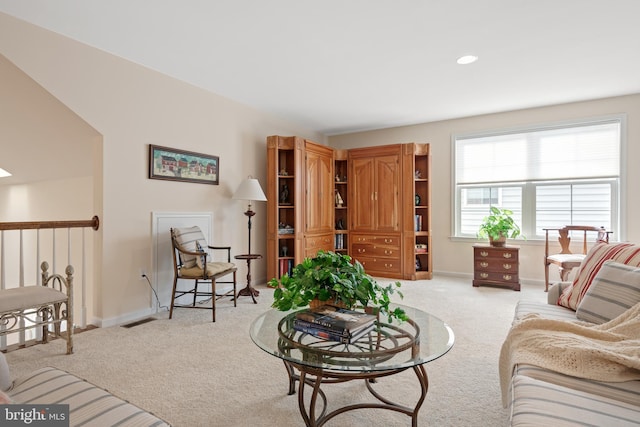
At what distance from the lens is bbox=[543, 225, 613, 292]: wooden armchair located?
12.5ft

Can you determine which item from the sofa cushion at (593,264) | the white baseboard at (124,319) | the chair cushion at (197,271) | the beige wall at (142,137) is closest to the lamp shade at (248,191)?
the beige wall at (142,137)

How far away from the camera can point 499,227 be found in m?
4.54

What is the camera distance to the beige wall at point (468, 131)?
4.18 meters

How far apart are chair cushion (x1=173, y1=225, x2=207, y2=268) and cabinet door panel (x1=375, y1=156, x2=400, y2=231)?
114 inches

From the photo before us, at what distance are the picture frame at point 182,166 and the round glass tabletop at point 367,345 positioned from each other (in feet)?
7.69

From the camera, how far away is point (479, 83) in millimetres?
3832

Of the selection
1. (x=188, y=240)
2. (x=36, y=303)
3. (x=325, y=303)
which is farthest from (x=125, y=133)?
(x=325, y=303)

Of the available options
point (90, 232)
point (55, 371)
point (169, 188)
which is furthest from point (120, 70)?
point (55, 371)

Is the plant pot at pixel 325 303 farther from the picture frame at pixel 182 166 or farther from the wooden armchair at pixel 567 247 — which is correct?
the wooden armchair at pixel 567 247

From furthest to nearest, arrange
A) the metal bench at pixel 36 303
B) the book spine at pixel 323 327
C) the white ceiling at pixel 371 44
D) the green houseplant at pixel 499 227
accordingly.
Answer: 1. the green houseplant at pixel 499 227
2. the white ceiling at pixel 371 44
3. the metal bench at pixel 36 303
4. the book spine at pixel 323 327

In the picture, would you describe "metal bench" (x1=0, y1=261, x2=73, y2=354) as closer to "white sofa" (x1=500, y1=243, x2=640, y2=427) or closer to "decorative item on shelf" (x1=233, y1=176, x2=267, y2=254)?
"decorative item on shelf" (x1=233, y1=176, x2=267, y2=254)

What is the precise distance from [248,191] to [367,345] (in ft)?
9.60

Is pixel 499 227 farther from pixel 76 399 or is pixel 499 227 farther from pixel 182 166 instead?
pixel 76 399

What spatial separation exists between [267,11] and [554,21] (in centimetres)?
223
